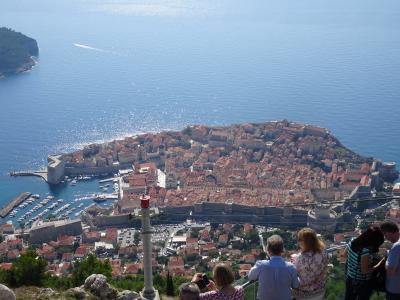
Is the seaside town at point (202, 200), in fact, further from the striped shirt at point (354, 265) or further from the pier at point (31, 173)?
the striped shirt at point (354, 265)

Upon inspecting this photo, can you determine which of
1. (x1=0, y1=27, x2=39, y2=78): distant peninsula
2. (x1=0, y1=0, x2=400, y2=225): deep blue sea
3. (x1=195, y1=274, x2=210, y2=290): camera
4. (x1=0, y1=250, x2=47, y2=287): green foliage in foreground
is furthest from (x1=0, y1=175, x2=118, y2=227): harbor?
(x1=0, y1=27, x2=39, y2=78): distant peninsula

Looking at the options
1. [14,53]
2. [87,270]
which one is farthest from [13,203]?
[14,53]

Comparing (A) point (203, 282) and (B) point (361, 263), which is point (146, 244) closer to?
(A) point (203, 282)

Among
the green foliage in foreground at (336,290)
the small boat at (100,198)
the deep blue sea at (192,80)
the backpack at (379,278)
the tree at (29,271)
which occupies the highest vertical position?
the backpack at (379,278)

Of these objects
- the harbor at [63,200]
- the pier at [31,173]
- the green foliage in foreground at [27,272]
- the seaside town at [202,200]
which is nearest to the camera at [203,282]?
the green foliage in foreground at [27,272]

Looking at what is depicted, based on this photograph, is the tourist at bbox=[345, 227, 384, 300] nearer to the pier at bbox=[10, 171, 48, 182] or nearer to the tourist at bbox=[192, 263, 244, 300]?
the tourist at bbox=[192, 263, 244, 300]

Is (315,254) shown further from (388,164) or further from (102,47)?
(102,47)
